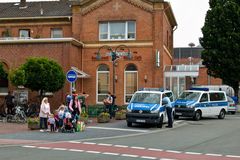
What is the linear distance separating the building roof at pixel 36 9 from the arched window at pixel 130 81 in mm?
7228

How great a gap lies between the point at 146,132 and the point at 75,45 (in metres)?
16.1

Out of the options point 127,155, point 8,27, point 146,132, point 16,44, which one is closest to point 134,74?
point 16,44

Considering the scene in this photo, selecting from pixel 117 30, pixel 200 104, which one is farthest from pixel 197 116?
pixel 117 30

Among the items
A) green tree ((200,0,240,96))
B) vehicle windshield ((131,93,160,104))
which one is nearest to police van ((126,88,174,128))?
vehicle windshield ((131,93,160,104))

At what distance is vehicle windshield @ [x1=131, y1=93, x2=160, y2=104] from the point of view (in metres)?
25.2

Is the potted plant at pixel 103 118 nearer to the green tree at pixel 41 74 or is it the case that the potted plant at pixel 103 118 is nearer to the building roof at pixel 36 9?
the green tree at pixel 41 74

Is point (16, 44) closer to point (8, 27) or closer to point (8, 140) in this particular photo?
point (8, 27)

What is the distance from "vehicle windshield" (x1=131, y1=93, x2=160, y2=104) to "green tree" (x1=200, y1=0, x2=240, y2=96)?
19.8 m

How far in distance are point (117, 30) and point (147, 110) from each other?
1546cm

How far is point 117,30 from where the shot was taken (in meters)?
38.6

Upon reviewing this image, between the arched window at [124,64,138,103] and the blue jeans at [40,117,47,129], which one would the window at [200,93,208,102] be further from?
the blue jeans at [40,117,47,129]

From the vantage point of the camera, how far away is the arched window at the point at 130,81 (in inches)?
1499

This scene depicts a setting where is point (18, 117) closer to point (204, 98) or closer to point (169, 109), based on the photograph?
point (169, 109)

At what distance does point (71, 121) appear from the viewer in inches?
862
